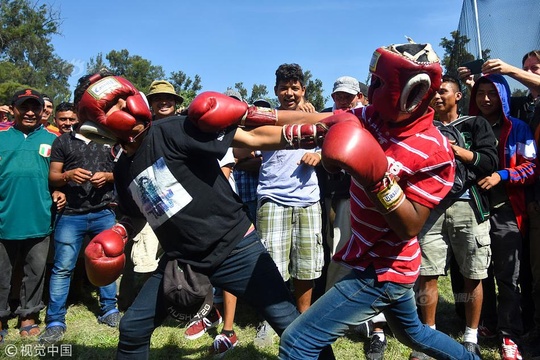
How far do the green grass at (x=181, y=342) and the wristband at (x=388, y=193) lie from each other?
→ 2109 millimetres

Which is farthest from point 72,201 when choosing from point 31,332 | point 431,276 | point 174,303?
point 431,276

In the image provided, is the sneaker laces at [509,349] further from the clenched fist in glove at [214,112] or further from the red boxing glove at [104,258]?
the red boxing glove at [104,258]

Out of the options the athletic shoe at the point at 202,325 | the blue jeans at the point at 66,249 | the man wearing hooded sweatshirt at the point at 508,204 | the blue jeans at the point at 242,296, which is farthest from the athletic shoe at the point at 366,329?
the blue jeans at the point at 66,249

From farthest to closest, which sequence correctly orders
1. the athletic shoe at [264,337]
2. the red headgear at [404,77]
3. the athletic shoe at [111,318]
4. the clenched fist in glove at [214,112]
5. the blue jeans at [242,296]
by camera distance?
the athletic shoe at [111,318] < the athletic shoe at [264,337] < the blue jeans at [242,296] < the clenched fist in glove at [214,112] < the red headgear at [404,77]

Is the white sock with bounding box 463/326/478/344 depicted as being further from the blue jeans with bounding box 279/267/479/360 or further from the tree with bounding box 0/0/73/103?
the tree with bounding box 0/0/73/103

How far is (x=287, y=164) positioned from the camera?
412cm

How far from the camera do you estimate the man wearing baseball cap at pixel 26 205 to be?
14.0 ft

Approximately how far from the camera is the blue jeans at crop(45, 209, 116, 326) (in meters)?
4.31

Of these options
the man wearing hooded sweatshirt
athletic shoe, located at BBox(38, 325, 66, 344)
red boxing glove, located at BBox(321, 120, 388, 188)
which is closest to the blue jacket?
the man wearing hooded sweatshirt

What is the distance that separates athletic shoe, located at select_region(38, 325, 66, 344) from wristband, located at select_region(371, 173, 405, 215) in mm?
3395

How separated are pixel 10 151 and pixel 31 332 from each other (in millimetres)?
1716

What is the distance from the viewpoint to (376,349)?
3707mm

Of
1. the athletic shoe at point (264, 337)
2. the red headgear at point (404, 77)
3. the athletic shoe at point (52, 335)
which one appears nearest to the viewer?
the red headgear at point (404, 77)

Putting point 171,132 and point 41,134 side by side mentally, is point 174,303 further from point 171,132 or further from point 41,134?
point 41,134
